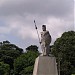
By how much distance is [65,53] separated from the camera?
65.1 m

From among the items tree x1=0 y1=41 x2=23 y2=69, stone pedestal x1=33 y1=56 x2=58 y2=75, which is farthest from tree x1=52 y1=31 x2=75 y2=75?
stone pedestal x1=33 y1=56 x2=58 y2=75

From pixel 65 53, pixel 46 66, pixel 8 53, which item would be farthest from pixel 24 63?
pixel 46 66

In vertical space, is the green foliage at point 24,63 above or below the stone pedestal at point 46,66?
below

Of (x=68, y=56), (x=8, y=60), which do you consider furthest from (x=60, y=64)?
(x=8, y=60)

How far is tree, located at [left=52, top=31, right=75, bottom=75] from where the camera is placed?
63.3 metres

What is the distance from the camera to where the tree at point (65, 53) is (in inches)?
2491

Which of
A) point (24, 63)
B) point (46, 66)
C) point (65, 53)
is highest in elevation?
point (65, 53)

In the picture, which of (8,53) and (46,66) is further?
(8,53)

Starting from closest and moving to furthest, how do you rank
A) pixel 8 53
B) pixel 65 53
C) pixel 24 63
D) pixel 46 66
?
pixel 46 66, pixel 65 53, pixel 24 63, pixel 8 53

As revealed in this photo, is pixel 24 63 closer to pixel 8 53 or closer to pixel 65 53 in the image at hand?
pixel 8 53

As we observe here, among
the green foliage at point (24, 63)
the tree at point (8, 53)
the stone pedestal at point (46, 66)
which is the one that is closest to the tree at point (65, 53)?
the green foliage at point (24, 63)

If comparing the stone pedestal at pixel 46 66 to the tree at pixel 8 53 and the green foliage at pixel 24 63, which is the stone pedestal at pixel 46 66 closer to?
the green foliage at pixel 24 63

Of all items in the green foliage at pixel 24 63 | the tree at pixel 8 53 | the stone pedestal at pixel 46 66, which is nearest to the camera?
the stone pedestal at pixel 46 66

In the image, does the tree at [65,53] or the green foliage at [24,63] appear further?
the green foliage at [24,63]
